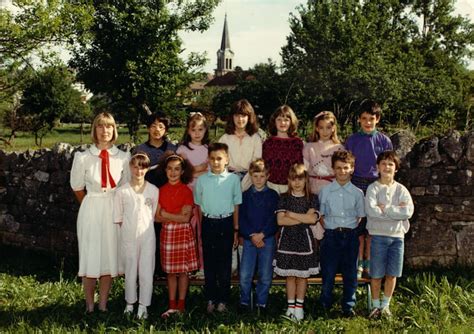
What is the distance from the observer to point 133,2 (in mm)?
29391

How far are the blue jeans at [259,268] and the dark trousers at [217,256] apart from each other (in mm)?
142

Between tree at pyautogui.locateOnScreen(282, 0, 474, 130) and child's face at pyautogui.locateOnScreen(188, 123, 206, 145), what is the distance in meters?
24.8

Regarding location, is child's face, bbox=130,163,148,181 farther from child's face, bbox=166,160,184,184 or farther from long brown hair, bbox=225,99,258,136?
long brown hair, bbox=225,99,258,136

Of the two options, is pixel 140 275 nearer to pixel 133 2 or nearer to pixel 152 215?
pixel 152 215

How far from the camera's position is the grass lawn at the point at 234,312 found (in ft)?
14.7

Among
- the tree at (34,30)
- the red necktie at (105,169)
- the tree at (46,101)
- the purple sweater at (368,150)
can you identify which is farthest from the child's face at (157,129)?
the tree at (46,101)

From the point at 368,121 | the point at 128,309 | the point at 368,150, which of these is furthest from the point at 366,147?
the point at 128,309

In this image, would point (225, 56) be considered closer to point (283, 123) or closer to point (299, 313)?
point (283, 123)

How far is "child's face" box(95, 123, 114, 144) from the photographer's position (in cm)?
490

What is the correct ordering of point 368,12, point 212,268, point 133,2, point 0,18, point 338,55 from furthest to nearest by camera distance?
point 368,12, point 338,55, point 133,2, point 0,18, point 212,268

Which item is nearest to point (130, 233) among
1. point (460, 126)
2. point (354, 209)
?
point (354, 209)

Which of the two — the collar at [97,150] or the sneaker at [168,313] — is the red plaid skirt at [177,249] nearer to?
the sneaker at [168,313]

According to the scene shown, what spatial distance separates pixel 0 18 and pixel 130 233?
16.5 metres

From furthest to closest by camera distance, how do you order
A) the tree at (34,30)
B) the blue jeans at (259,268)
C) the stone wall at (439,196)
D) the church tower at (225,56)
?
1. the church tower at (225,56)
2. the tree at (34,30)
3. the stone wall at (439,196)
4. the blue jeans at (259,268)
